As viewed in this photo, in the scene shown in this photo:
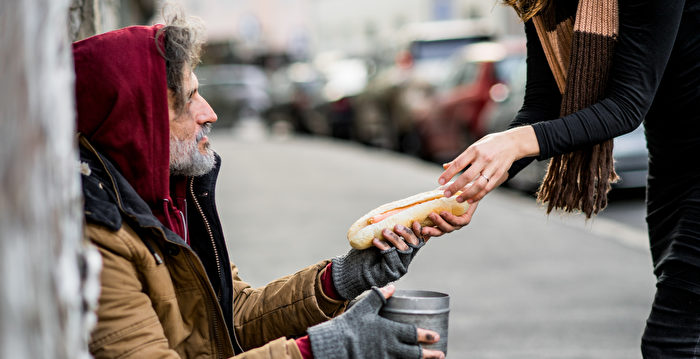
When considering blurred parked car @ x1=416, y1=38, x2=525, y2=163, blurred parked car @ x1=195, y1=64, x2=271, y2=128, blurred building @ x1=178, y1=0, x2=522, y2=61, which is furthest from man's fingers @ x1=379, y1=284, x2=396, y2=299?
blurred building @ x1=178, y1=0, x2=522, y2=61

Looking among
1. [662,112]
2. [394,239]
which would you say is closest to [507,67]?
[662,112]

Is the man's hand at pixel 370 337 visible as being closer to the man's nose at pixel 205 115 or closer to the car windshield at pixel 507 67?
the man's nose at pixel 205 115

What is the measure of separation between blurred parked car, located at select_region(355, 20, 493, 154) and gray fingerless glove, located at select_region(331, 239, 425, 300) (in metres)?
12.8

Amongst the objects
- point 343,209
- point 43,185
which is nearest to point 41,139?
point 43,185

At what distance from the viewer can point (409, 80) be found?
54.0 ft

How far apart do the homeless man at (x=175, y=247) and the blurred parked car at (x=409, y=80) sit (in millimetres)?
12748

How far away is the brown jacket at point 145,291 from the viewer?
6.89ft

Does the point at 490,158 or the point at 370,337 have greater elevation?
the point at 490,158

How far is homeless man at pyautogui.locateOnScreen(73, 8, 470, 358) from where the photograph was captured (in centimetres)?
212

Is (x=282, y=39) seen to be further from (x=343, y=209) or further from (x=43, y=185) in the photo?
(x=43, y=185)

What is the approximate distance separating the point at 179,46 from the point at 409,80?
1404 centimetres

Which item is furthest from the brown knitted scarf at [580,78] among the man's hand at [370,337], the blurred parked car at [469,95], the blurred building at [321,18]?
the blurred building at [321,18]

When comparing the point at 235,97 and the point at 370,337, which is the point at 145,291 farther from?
the point at 235,97

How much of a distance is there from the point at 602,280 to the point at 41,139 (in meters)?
5.98
